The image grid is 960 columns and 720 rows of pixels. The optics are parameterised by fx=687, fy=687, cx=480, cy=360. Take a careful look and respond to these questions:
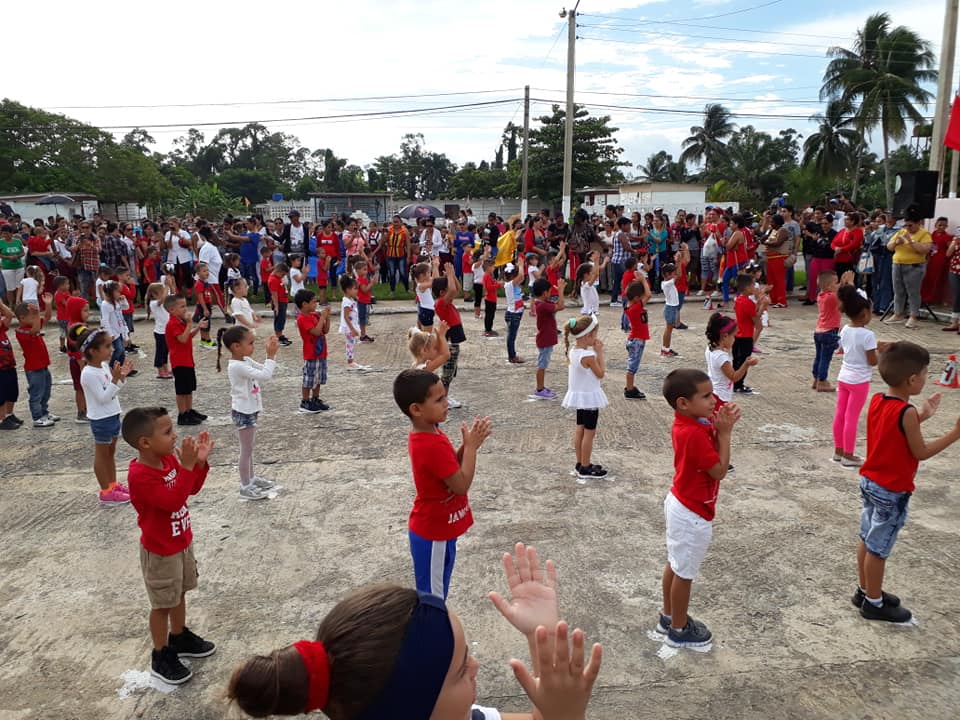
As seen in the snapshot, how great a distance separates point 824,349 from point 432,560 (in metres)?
6.73

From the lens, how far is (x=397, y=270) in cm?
1808

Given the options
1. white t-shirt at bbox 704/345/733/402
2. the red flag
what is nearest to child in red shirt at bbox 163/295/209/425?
white t-shirt at bbox 704/345/733/402

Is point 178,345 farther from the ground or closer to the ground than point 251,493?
farther from the ground

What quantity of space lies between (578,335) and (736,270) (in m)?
9.80

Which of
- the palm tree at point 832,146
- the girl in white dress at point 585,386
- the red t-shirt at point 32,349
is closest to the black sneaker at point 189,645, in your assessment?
the girl in white dress at point 585,386

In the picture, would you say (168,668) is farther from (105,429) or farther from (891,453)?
(891,453)

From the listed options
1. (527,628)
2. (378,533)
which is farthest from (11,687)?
(527,628)

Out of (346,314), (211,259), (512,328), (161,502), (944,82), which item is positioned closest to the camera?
(161,502)

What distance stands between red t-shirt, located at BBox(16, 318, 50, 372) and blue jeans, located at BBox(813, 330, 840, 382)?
9111 mm

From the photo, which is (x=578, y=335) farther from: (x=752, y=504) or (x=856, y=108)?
(x=856, y=108)

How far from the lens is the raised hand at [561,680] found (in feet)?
4.89

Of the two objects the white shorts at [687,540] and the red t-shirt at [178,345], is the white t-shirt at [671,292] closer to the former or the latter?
the red t-shirt at [178,345]

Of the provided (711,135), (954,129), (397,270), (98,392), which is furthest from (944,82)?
(711,135)

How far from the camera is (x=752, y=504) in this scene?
568cm
